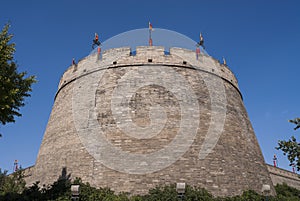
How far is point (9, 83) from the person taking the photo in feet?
22.9

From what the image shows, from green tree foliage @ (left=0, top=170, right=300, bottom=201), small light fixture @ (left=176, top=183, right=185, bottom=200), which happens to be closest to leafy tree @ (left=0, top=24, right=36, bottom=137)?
green tree foliage @ (left=0, top=170, right=300, bottom=201)

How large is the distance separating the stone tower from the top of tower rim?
38 mm

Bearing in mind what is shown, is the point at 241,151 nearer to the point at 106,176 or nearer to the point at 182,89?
the point at 182,89

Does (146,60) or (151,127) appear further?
(146,60)

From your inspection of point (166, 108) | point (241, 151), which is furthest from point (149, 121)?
point (241, 151)

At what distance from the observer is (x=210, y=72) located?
38.9ft

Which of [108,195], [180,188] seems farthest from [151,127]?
[180,188]

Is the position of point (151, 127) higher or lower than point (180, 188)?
higher

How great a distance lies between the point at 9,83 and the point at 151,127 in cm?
432

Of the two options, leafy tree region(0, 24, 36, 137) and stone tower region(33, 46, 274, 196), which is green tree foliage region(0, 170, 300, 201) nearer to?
stone tower region(33, 46, 274, 196)

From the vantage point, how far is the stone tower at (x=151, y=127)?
907 cm

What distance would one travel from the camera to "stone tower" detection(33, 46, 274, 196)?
29.8 feet

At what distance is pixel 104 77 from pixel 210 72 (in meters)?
4.04

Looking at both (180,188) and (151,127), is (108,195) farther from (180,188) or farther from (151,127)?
(151,127)
